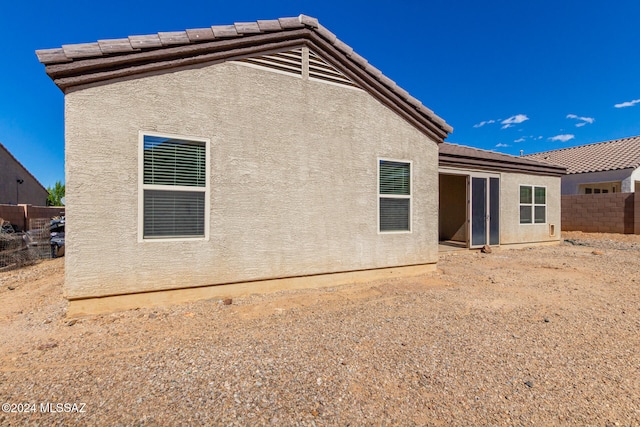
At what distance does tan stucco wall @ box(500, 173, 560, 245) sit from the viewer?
9758 millimetres

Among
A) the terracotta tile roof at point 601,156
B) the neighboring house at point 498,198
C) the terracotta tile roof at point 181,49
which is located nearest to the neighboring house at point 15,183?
the terracotta tile roof at point 181,49

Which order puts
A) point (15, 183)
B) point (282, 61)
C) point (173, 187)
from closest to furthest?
point (173, 187) → point (282, 61) → point (15, 183)

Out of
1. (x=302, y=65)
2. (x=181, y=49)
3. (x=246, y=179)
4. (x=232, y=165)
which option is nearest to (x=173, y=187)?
(x=232, y=165)

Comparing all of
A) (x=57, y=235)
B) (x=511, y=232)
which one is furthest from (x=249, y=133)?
(x=511, y=232)

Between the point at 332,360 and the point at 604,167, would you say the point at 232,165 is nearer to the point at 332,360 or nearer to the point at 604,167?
the point at 332,360

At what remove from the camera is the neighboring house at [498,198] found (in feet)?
30.3

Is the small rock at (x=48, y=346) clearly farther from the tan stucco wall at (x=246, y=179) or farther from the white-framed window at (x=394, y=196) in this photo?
the white-framed window at (x=394, y=196)

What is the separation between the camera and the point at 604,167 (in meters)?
Answer: 15.9

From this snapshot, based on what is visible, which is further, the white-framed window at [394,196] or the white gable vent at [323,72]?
the white-framed window at [394,196]

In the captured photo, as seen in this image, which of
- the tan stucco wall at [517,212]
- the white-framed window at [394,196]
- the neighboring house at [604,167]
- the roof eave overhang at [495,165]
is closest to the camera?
the white-framed window at [394,196]

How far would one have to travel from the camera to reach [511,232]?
32.6ft

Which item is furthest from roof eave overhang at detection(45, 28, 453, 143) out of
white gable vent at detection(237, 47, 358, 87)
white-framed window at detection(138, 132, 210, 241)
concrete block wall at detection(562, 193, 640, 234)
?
concrete block wall at detection(562, 193, 640, 234)

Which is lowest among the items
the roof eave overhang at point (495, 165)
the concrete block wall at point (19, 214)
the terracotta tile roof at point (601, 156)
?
the concrete block wall at point (19, 214)

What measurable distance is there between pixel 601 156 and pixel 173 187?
23.7 m
